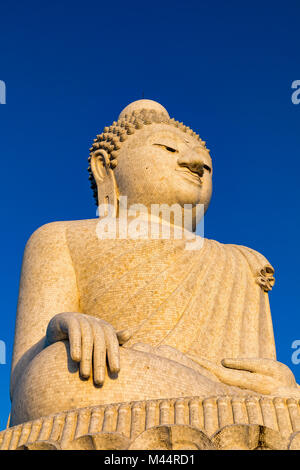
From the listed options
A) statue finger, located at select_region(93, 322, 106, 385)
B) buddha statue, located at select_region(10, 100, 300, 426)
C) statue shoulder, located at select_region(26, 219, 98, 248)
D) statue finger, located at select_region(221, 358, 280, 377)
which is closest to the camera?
statue finger, located at select_region(93, 322, 106, 385)

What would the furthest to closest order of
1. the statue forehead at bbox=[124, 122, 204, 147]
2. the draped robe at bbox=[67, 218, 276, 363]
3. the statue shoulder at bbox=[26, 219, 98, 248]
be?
1. the statue forehead at bbox=[124, 122, 204, 147]
2. the statue shoulder at bbox=[26, 219, 98, 248]
3. the draped robe at bbox=[67, 218, 276, 363]

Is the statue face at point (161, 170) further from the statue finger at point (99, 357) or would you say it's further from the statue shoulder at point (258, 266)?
the statue finger at point (99, 357)

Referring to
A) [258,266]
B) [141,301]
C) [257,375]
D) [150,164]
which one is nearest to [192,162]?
[150,164]

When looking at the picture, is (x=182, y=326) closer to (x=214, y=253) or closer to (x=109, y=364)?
(x=214, y=253)

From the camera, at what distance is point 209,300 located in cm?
736

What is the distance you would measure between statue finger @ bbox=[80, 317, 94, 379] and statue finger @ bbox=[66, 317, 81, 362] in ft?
0.09

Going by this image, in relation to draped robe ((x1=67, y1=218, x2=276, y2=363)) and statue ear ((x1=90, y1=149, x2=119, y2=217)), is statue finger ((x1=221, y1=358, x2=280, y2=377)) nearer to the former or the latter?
draped robe ((x1=67, y1=218, x2=276, y2=363))

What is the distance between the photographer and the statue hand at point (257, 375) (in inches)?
246

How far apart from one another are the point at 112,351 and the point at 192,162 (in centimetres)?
351

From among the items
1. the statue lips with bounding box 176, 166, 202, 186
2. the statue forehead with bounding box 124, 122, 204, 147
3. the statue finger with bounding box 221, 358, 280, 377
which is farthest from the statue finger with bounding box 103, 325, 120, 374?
the statue forehead with bounding box 124, 122, 204, 147

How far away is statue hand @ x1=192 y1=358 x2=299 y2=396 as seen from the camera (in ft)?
20.5

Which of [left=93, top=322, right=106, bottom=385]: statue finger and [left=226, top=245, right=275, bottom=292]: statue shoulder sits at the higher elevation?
[left=226, top=245, right=275, bottom=292]: statue shoulder

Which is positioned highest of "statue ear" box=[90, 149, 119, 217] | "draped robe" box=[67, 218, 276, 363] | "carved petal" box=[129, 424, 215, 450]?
"statue ear" box=[90, 149, 119, 217]

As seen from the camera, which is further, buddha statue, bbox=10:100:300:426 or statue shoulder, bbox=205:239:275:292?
statue shoulder, bbox=205:239:275:292
